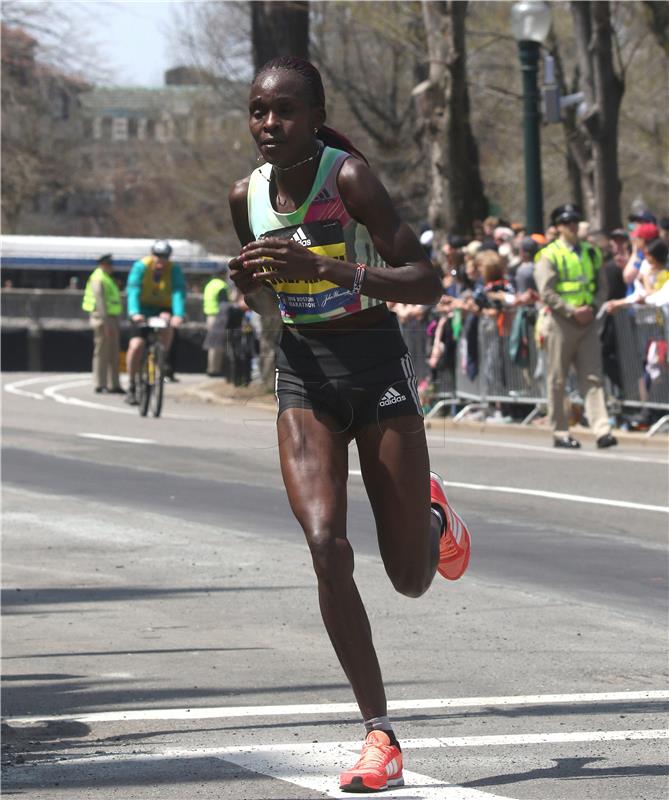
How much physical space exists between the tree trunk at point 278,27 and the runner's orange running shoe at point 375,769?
2207 cm

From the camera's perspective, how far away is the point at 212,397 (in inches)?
1061

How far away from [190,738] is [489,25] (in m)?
37.8

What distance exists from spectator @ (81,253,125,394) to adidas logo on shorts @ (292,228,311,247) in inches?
908

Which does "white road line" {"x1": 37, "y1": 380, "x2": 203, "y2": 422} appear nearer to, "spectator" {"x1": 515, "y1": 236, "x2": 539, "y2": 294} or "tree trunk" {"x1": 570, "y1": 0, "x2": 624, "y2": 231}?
"spectator" {"x1": 515, "y1": 236, "x2": 539, "y2": 294}

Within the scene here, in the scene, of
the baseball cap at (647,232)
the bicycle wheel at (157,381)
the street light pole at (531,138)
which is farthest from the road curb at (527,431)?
the street light pole at (531,138)

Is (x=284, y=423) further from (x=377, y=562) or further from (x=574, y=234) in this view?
(x=574, y=234)

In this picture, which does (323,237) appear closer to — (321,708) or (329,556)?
(329,556)

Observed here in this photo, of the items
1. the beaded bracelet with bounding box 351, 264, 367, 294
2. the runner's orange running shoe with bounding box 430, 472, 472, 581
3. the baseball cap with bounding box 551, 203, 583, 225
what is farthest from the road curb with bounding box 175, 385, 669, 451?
the beaded bracelet with bounding box 351, 264, 367, 294

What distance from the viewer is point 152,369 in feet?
72.1

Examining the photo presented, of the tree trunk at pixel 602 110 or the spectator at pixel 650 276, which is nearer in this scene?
the spectator at pixel 650 276

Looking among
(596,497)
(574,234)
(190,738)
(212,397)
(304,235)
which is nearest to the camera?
(304,235)

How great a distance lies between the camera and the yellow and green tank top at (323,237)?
18.2ft

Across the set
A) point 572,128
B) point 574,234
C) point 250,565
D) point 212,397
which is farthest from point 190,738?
point 572,128

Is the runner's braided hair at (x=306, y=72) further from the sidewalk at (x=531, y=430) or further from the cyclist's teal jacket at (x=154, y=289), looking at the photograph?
the cyclist's teal jacket at (x=154, y=289)
